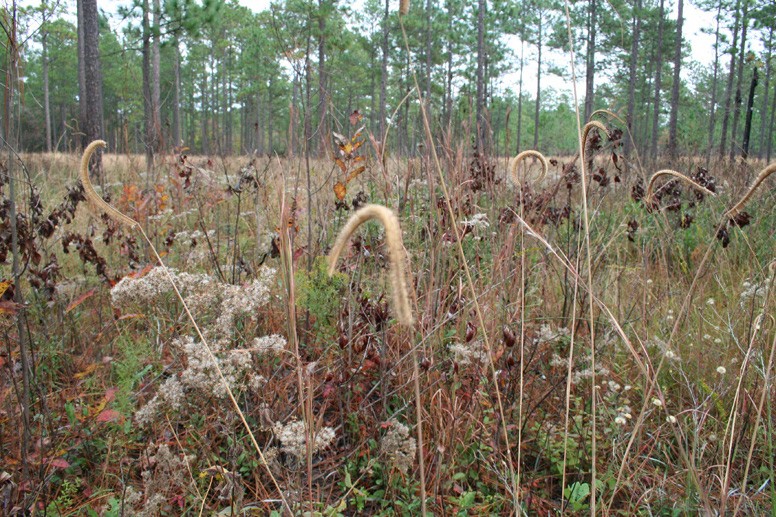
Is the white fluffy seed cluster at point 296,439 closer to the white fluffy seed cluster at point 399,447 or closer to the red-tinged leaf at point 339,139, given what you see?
the white fluffy seed cluster at point 399,447

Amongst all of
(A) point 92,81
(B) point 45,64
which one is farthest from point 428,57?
(B) point 45,64

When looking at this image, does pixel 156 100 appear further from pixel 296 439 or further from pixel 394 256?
pixel 394 256

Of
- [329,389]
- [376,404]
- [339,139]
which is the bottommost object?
[376,404]

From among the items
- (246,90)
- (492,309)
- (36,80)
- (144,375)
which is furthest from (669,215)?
(36,80)

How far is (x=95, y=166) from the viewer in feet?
21.7

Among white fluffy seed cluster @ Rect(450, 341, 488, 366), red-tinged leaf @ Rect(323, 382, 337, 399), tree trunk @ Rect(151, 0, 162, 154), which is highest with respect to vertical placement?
tree trunk @ Rect(151, 0, 162, 154)

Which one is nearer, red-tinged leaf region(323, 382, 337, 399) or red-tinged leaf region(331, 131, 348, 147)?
→ red-tinged leaf region(323, 382, 337, 399)

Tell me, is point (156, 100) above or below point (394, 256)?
above

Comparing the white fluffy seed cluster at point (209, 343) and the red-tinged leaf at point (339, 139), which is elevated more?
the red-tinged leaf at point (339, 139)

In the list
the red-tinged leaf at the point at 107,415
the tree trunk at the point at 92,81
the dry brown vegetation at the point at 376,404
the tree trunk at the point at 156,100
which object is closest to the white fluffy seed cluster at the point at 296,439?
the dry brown vegetation at the point at 376,404

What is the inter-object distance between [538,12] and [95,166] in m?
33.0

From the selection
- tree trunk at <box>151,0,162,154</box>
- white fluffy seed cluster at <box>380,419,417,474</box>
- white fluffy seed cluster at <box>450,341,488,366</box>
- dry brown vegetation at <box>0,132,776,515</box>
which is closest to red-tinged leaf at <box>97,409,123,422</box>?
dry brown vegetation at <box>0,132,776,515</box>

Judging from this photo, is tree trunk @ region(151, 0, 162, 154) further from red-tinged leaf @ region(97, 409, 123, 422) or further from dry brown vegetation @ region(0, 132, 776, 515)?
red-tinged leaf @ region(97, 409, 123, 422)

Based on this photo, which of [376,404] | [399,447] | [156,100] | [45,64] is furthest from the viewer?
[45,64]
